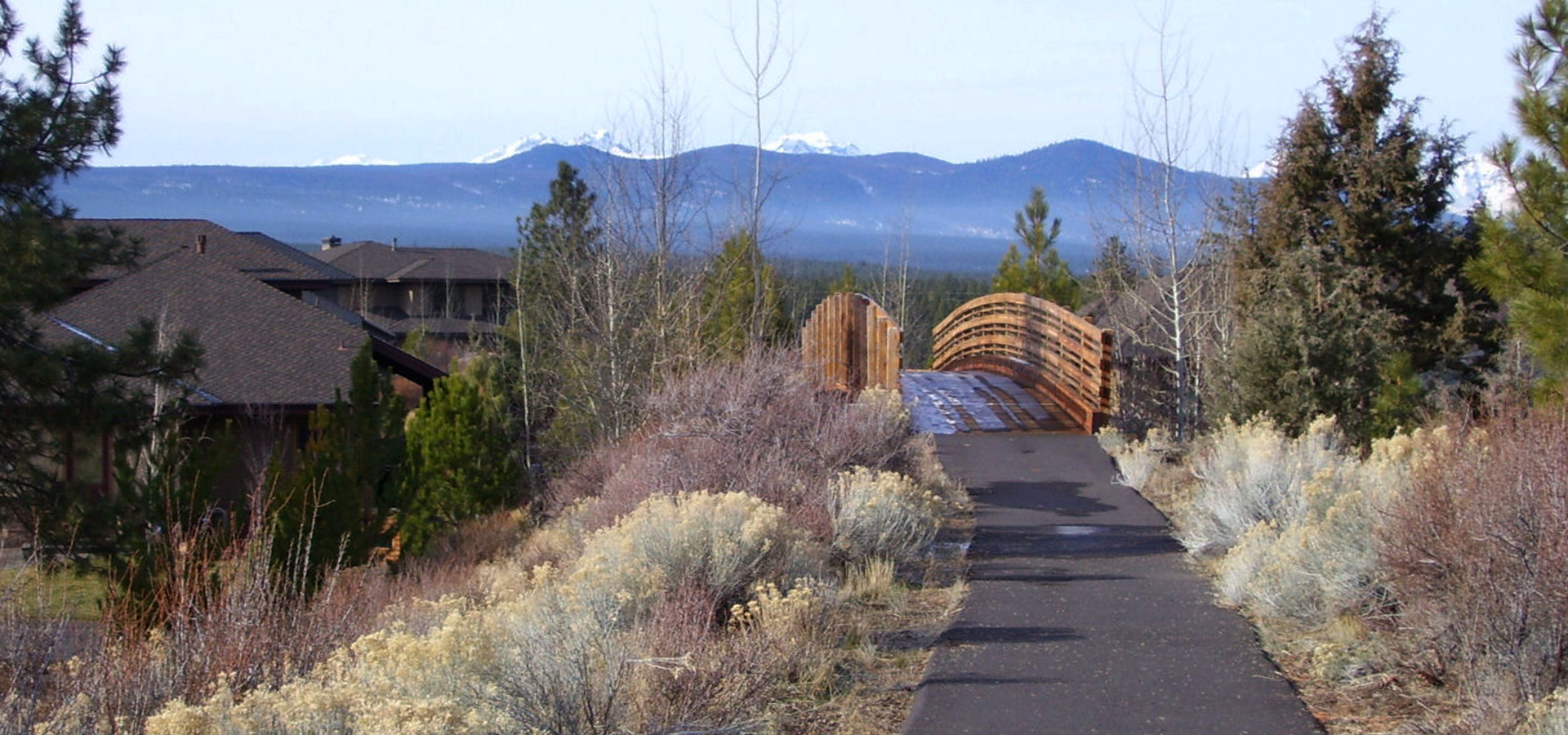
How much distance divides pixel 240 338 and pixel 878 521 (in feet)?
61.1

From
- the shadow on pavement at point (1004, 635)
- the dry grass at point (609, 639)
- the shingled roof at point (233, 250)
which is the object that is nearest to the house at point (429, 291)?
the shingled roof at point (233, 250)

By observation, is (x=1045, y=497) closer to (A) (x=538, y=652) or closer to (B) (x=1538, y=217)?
(B) (x=1538, y=217)

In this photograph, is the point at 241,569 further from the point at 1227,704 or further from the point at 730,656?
the point at 1227,704

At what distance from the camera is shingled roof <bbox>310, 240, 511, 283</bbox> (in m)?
50.2

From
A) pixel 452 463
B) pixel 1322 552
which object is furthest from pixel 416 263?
pixel 1322 552

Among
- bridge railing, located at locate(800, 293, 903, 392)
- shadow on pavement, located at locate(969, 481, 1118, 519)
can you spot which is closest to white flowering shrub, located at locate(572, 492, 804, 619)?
shadow on pavement, located at locate(969, 481, 1118, 519)

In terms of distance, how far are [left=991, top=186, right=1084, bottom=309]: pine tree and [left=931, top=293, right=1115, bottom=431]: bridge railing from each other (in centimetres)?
1314

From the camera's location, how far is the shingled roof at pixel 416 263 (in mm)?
50219

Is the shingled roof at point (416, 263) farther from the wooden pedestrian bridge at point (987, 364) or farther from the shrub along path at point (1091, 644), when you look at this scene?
the shrub along path at point (1091, 644)

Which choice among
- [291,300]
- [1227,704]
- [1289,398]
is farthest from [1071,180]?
[1227,704]

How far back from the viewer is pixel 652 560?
7.95 meters

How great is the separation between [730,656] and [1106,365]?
37.7 feet

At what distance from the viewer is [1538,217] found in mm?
12273

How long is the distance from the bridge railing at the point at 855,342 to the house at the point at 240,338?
7402 millimetres
